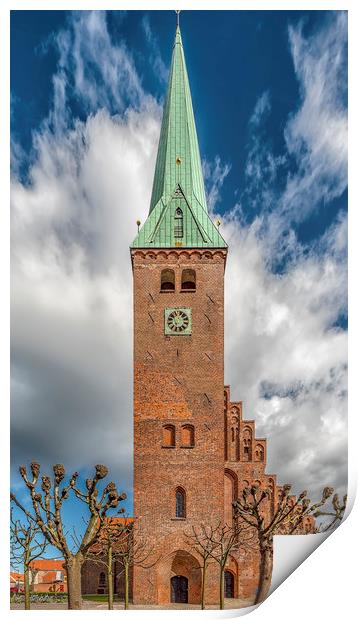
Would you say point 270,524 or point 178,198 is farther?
Result: point 178,198

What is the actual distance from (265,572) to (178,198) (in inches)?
797

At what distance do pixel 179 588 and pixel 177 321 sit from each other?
10767 millimetres

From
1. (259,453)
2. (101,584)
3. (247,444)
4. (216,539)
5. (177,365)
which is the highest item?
(177,365)

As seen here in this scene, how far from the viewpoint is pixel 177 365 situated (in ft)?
109

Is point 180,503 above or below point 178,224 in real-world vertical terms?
below

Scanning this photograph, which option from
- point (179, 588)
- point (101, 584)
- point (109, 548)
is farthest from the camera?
point (101, 584)

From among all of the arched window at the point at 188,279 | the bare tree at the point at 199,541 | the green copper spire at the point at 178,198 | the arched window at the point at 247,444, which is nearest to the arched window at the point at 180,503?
the bare tree at the point at 199,541

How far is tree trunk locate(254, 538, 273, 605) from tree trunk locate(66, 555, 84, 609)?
4.03m

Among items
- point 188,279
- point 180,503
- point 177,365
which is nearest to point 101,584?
point 180,503

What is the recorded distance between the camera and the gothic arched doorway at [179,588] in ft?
103

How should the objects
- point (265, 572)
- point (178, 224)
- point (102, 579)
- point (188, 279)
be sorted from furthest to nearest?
point (102, 579), point (178, 224), point (188, 279), point (265, 572)

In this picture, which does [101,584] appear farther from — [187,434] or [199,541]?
[187,434]

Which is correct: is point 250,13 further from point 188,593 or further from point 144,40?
point 188,593
